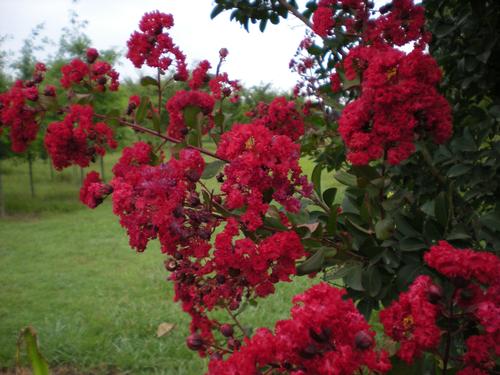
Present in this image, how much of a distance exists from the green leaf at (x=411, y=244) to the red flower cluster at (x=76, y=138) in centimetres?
88

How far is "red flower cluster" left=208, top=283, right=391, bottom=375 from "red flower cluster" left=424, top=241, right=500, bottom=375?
19 cm

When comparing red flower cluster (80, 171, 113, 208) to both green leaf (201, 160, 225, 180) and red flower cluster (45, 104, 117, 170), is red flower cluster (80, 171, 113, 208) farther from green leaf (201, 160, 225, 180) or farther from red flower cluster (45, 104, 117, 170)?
green leaf (201, 160, 225, 180)

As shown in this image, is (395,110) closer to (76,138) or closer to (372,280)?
(372,280)

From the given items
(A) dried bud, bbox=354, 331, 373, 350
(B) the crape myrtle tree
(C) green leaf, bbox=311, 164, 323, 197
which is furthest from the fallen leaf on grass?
(A) dried bud, bbox=354, 331, 373, 350

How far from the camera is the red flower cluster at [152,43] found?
1.49m

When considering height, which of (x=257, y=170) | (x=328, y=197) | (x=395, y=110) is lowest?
(x=328, y=197)

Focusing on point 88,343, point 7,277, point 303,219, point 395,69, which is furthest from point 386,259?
point 7,277

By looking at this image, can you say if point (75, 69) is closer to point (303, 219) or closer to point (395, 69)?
point (303, 219)

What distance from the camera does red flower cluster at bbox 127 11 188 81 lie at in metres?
1.49

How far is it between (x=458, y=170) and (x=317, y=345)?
1.00 meters

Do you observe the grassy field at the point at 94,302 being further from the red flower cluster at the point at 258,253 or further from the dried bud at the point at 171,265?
the red flower cluster at the point at 258,253

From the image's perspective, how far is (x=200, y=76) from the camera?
5.51 ft

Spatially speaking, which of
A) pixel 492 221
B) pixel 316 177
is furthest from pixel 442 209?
pixel 316 177

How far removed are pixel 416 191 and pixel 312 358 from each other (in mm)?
1242
